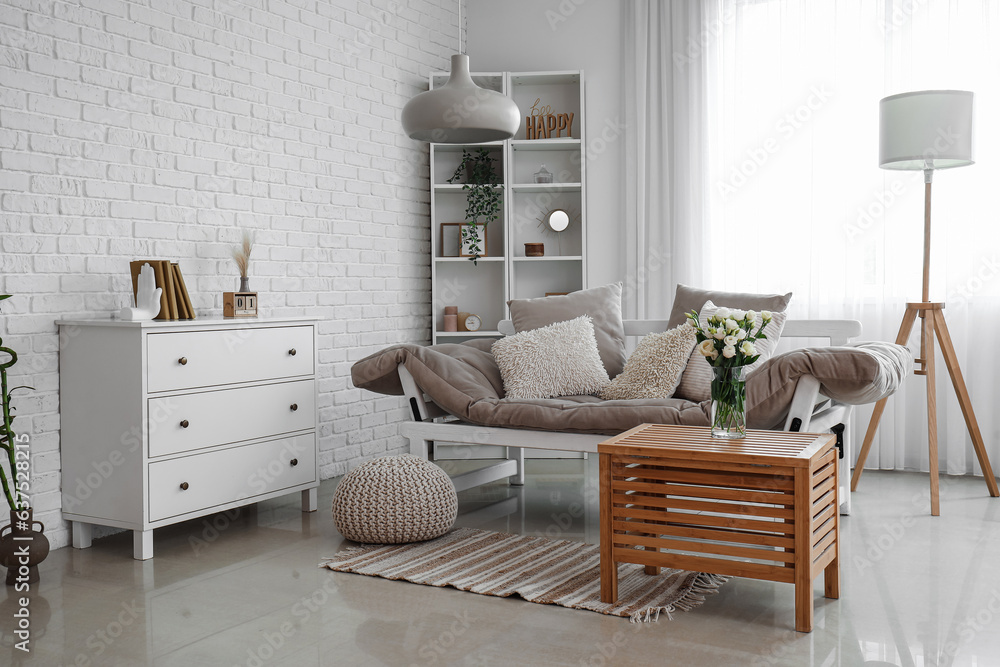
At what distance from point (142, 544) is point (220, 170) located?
1624 mm

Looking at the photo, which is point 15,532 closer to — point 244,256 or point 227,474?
point 227,474

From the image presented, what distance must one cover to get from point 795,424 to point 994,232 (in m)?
2.01

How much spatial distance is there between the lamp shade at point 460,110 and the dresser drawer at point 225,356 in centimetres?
108

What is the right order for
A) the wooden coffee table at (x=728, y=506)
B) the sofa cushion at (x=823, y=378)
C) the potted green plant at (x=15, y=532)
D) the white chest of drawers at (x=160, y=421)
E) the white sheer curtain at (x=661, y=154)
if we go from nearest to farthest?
the wooden coffee table at (x=728, y=506), the potted green plant at (x=15, y=532), the sofa cushion at (x=823, y=378), the white chest of drawers at (x=160, y=421), the white sheer curtain at (x=661, y=154)

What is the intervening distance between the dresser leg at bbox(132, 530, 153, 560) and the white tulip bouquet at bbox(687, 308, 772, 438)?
1957 millimetres

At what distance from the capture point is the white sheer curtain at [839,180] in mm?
4273

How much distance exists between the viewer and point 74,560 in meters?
3.03

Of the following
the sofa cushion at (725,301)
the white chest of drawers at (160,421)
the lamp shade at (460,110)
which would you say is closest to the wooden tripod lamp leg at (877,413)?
the sofa cushion at (725,301)

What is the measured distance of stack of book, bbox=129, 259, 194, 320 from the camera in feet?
10.6

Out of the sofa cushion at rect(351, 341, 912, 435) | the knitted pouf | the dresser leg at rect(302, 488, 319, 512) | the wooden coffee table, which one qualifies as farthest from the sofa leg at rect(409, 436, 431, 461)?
the wooden coffee table

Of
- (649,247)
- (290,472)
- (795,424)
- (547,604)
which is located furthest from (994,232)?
(290,472)

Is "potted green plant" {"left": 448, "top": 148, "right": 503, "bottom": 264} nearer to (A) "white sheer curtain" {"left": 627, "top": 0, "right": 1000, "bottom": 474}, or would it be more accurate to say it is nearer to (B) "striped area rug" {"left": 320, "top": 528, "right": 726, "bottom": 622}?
(A) "white sheer curtain" {"left": 627, "top": 0, "right": 1000, "bottom": 474}

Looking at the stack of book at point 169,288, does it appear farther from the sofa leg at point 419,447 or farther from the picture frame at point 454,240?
the picture frame at point 454,240

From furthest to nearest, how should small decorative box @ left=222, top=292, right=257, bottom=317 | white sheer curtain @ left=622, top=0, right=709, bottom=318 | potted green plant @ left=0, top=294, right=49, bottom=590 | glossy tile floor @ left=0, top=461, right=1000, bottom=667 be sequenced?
white sheer curtain @ left=622, top=0, right=709, bottom=318, small decorative box @ left=222, top=292, right=257, bottom=317, potted green plant @ left=0, top=294, right=49, bottom=590, glossy tile floor @ left=0, top=461, right=1000, bottom=667
